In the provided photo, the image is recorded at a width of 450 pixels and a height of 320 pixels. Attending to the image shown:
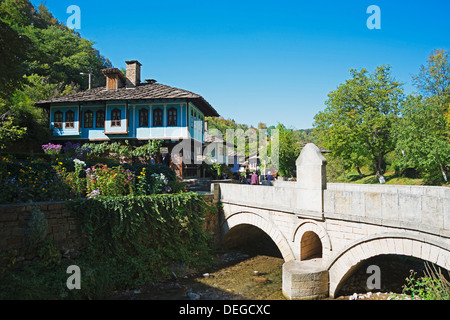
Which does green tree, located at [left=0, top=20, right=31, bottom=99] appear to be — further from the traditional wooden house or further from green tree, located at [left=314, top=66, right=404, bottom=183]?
green tree, located at [left=314, top=66, right=404, bottom=183]

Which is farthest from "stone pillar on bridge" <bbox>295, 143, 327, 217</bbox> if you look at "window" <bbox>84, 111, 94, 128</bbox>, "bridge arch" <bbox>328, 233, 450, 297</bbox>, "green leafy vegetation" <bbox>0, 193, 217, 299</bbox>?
"window" <bbox>84, 111, 94, 128</bbox>

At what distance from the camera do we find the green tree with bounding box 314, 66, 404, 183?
79.5 ft

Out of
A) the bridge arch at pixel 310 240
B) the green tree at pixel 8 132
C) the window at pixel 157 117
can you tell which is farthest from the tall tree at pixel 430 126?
the green tree at pixel 8 132

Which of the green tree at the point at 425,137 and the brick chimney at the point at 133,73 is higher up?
the brick chimney at the point at 133,73

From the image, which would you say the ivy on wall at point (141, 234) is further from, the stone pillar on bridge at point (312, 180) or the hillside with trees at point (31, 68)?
the hillside with trees at point (31, 68)

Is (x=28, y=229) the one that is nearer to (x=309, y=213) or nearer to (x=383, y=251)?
(x=309, y=213)

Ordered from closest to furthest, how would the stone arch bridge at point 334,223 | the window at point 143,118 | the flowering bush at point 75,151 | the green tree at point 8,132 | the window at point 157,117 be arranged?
the stone arch bridge at point 334,223 → the flowering bush at point 75,151 → the green tree at point 8,132 → the window at point 157,117 → the window at point 143,118

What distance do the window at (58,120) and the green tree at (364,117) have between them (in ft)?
72.4

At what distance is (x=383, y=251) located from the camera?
23.4 ft

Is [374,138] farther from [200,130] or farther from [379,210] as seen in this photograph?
[379,210]

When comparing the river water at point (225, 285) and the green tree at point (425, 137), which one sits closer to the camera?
the river water at point (225, 285)

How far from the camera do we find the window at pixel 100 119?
64.7ft
